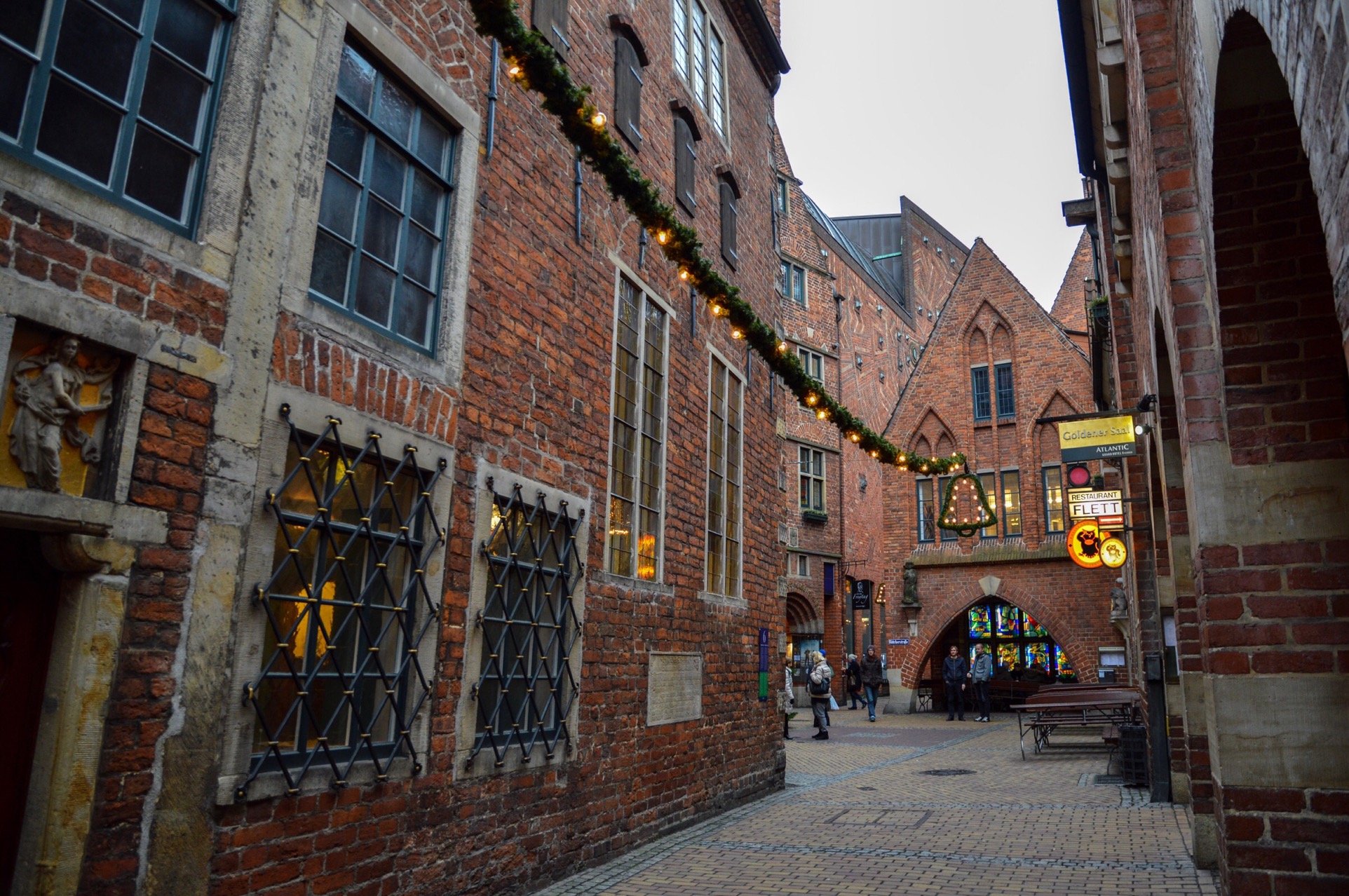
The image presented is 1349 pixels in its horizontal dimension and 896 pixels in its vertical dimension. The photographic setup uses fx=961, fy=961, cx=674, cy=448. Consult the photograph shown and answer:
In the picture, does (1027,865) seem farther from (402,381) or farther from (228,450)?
(228,450)

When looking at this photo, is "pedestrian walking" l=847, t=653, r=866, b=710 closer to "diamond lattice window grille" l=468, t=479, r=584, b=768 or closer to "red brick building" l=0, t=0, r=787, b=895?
"red brick building" l=0, t=0, r=787, b=895

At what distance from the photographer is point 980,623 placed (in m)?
28.5

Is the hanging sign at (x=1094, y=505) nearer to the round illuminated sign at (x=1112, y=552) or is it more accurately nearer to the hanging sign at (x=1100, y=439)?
the round illuminated sign at (x=1112, y=552)

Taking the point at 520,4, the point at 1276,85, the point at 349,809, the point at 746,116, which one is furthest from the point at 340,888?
the point at 746,116

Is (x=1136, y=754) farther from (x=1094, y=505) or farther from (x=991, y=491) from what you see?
(x=991, y=491)

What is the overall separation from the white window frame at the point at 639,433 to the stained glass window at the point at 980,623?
2166 cm

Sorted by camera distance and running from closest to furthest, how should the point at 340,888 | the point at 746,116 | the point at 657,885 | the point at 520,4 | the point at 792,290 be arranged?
the point at 340,888 → the point at 657,885 → the point at 520,4 → the point at 746,116 → the point at 792,290

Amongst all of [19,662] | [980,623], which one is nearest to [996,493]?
A: [980,623]

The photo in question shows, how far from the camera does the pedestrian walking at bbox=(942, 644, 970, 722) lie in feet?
73.8

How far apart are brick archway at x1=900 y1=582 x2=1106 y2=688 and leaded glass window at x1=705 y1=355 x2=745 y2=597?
48.8ft

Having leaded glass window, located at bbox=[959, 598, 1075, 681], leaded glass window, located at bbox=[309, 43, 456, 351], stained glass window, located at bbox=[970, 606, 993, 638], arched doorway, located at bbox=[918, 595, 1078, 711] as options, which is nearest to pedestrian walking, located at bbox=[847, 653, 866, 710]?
arched doorway, located at bbox=[918, 595, 1078, 711]

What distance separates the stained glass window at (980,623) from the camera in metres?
28.3

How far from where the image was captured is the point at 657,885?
6.70m

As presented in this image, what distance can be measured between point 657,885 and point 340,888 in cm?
256
